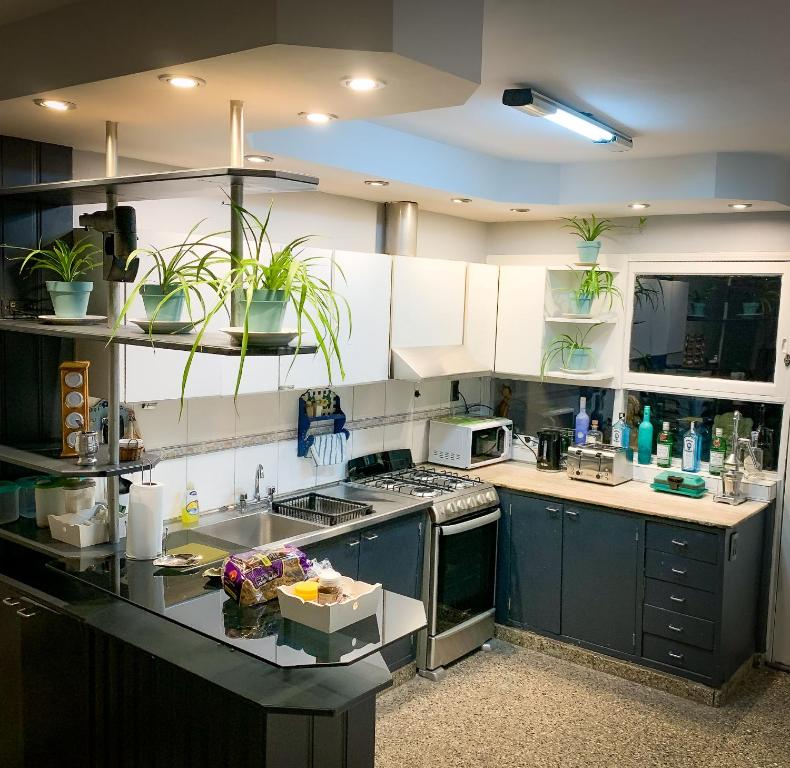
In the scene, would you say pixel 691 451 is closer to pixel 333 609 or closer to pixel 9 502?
pixel 333 609

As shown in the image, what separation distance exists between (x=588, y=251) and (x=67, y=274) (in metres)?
3.22

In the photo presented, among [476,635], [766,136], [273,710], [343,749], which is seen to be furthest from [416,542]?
[766,136]

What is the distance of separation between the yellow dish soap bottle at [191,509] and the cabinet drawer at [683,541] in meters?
2.37

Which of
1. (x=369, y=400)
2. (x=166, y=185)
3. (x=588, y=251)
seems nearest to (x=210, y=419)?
(x=369, y=400)

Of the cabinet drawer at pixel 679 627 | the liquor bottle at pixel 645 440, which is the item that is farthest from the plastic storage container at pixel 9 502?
the liquor bottle at pixel 645 440

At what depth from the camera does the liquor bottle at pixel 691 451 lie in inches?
198

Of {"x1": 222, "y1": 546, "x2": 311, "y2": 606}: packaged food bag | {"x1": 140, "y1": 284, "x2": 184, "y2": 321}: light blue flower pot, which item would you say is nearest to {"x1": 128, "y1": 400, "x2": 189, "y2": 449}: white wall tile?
{"x1": 140, "y1": 284, "x2": 184, "y2": 321}: light blue flower pot

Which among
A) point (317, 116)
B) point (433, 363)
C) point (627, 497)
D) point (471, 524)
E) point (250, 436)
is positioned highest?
point (317, 116)

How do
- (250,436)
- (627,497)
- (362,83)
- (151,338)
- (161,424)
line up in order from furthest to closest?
1. (627,497)
2. (250,436)
3. (161,424)
4. (151,338)
5. (362,83)

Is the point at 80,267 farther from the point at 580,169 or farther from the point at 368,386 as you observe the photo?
the point at 580,169

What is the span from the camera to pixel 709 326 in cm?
507

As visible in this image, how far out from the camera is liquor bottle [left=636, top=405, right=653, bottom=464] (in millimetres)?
5188

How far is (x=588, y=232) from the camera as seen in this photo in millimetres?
5281

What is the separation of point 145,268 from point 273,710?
71.8 inches
